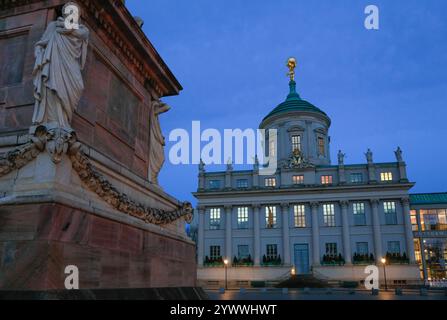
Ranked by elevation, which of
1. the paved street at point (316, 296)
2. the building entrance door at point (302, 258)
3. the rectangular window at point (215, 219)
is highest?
the rectangular window at point (215, 219)

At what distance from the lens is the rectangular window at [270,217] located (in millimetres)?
59469

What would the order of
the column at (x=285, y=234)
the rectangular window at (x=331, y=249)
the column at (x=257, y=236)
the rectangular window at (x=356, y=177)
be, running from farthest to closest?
the rectangular window at (x=356, y=177) < the column at (x=257, y=236) < the column at (x=285, y=234) < the rectangular window at (x=331, y=249)

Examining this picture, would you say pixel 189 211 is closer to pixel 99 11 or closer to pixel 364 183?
pixel 99 11

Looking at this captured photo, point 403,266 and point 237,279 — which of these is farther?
point 237,279

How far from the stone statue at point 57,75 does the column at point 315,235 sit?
54046 millimetres

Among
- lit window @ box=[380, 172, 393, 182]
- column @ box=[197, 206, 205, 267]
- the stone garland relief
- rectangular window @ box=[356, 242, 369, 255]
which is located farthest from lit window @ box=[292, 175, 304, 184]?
the stone garland relief

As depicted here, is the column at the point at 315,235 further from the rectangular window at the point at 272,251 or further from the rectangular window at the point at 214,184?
the rectangular window at the point at 214,184

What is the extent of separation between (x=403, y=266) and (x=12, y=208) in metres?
57.3

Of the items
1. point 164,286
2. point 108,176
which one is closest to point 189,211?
point 164,286

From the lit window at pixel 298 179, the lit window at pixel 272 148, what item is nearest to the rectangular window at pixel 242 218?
the lit window at pixel 298 179

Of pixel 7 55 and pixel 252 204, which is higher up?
pixel 252 204

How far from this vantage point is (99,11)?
7.80 metres

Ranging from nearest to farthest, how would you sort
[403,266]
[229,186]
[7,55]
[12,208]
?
[12,208]
[7,55]
[403,266]
[229,186]

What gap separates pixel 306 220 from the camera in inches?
2306
